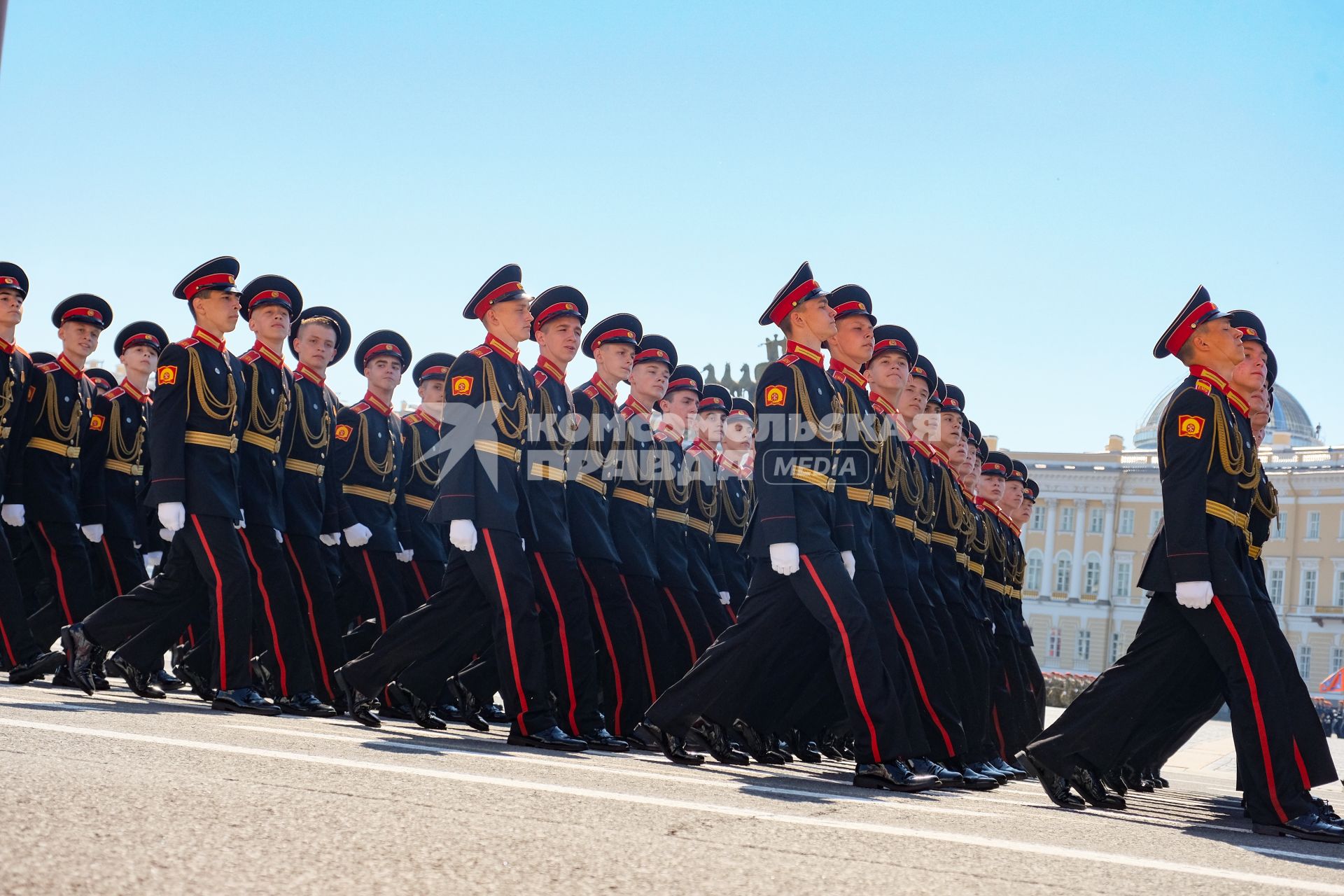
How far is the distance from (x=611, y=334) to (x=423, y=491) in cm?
224

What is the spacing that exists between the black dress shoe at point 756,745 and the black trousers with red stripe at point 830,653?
13.6 inches

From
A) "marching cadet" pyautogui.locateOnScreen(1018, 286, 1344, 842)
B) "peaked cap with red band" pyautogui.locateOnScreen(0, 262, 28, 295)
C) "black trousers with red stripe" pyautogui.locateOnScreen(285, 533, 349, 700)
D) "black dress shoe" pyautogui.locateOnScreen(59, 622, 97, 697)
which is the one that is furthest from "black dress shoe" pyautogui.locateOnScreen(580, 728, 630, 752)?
"peaked cap with red band" pyautogui.locateOnScreen(0, 262, 28, 295)

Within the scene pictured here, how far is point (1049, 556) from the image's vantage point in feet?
257

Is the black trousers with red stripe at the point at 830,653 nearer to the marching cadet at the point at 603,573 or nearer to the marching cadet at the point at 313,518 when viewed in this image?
the marching cadet at the point at 603,573

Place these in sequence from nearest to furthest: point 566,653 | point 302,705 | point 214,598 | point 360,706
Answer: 1. point 360,706
2. point 566,653
3. point 214,598
4. point 302,705

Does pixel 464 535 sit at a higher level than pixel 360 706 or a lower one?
higher

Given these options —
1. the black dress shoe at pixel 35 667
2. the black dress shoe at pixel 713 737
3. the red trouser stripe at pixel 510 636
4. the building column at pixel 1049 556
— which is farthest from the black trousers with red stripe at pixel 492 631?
the building column at pixel 1049 556

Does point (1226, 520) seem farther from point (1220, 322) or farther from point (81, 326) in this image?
point (81, 326)

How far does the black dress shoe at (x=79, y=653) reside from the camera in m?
8.04

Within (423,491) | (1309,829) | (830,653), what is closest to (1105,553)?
(423,491)

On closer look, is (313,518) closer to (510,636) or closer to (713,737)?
(510,636)

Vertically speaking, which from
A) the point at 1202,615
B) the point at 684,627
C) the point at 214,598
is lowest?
the point at 214,598

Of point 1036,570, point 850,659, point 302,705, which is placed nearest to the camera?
point 850,659

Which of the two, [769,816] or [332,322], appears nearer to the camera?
[769,816]
